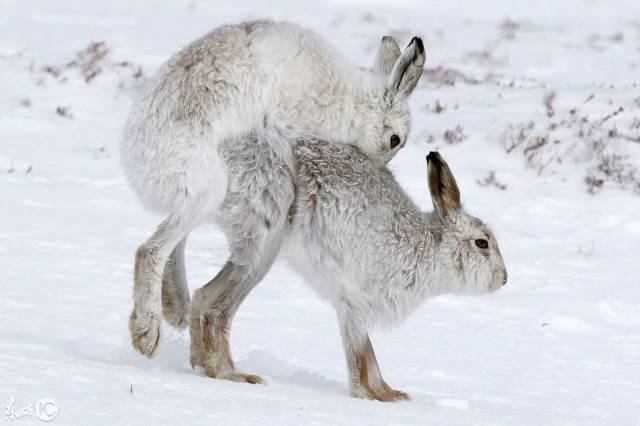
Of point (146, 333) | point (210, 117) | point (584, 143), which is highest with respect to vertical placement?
point (584, 143)

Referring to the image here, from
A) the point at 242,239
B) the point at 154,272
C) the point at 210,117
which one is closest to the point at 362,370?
the point at 242,239

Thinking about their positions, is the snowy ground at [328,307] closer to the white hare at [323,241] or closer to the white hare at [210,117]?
the white hare at [323,241]

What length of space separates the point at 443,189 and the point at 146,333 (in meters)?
1.72

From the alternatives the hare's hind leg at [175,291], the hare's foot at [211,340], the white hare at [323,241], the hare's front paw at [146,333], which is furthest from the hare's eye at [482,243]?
the hare's front paw at [146,333]

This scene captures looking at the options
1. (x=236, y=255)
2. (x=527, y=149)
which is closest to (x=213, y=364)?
(x=236, y=255)

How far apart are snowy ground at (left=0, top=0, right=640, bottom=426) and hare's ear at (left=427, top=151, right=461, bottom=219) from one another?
79 cm

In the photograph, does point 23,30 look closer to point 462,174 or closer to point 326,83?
point 462,174

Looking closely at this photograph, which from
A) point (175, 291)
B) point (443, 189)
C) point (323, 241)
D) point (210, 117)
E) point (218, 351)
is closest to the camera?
point (210, 117)

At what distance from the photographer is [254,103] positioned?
5.61 metres

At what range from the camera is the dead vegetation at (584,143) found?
36.1ft

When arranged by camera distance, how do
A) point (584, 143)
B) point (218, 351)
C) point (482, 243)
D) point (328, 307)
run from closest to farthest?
point (218, 351) < point (482, 243) < point (328, 307) < point (584, 143)

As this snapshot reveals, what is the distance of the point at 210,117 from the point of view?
217 inches

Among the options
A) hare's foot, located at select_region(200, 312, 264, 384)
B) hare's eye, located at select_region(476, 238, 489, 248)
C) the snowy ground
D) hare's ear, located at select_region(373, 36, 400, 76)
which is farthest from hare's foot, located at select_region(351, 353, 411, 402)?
hare's ear, located at select_region(373, 36, 400, 76)

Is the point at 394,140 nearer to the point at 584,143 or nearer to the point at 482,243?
the point at 482,243
